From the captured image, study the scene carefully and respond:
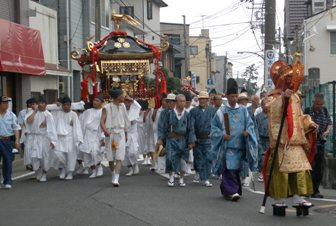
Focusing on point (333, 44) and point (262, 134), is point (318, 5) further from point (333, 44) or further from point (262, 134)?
point (262, 134)

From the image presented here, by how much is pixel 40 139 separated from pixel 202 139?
3.64m

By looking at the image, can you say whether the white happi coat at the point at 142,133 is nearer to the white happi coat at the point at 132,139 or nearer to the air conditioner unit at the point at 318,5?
the white happi coat at the point at 132,139

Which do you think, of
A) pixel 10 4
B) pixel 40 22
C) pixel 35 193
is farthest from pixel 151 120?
pixel 40 22

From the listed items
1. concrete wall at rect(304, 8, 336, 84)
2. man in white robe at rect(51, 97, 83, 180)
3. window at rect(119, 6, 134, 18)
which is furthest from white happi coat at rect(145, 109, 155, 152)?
window at rect(119, 6, 134, 18)

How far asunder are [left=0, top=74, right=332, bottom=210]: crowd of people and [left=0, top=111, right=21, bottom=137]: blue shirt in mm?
19

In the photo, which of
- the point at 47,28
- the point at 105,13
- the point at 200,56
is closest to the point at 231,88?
the point at 47,28

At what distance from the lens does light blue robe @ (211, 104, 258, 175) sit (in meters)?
10.7

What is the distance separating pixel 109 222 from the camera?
8.66m

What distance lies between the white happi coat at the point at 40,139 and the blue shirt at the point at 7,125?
132cm

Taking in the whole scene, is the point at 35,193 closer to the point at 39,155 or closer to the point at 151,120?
the point at 39,155

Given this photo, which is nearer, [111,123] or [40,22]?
[111,123]

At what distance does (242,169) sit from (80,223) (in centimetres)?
324

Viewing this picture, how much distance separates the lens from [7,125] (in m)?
12.5

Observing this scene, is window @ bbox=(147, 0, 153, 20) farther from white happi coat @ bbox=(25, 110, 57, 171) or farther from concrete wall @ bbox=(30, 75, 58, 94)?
white happi coat @ bbox=(25, 110, 57, 171)
